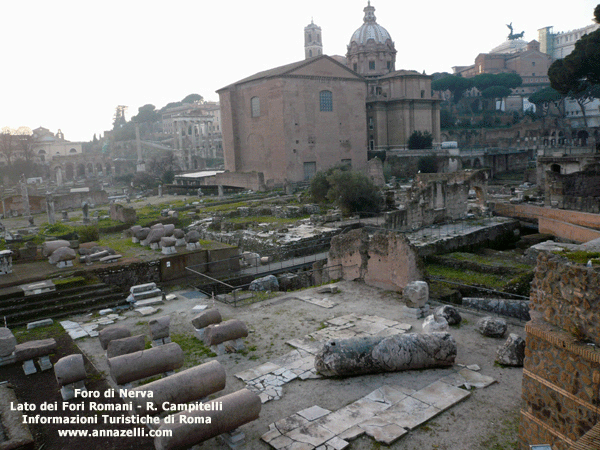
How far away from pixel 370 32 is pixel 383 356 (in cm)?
5224

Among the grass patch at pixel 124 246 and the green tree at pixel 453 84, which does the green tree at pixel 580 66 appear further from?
the green tree at pixel 453 84

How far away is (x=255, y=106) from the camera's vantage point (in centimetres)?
4253

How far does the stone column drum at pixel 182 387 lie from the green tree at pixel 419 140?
4164 centimetres

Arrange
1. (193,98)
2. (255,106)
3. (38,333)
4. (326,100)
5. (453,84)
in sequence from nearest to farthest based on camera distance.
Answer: (38,333) < (326,100) < (255,106) < (453,84) < (193,98)

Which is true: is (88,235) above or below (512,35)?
below

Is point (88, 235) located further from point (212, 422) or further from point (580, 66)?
point (580, 66)

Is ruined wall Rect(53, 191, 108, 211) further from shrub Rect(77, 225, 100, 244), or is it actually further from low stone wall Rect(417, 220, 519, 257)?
low stone wall Rect(417, 220, 519, 257)

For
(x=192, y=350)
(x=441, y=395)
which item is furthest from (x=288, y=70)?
(x=441, y=395)

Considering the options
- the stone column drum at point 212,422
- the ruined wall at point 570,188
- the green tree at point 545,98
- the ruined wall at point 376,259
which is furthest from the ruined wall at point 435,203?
the green tree at point 545,98

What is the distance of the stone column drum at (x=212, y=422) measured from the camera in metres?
4.84

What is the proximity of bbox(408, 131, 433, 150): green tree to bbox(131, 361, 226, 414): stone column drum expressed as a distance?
1639 inches

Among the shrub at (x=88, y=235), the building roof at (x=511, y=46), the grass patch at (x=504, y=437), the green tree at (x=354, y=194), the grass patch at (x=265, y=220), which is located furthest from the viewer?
the building roof at (x=511, y=46)

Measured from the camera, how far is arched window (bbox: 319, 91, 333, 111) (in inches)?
1614

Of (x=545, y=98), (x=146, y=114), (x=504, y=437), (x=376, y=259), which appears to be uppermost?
(x=146, y=114)
